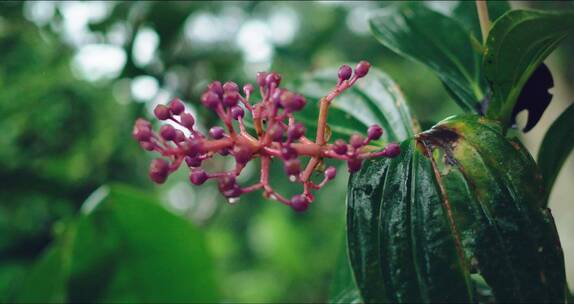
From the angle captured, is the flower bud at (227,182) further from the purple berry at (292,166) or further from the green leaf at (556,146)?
the green leaf at (556,146)

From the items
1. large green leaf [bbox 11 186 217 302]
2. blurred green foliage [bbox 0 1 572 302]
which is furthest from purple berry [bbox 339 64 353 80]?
large green leaf [bbox 11 186 217 302]

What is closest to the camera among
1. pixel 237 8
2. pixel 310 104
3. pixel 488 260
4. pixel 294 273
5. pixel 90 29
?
pixel 488 260

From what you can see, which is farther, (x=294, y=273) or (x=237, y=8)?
(x=294, y=273)

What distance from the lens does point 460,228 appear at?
57cm

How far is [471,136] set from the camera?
0.60 meters

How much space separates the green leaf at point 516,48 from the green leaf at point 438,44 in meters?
0.09

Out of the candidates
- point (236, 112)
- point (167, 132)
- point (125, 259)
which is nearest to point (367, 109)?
point (236, 112)

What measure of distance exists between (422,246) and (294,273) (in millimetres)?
A: 1989

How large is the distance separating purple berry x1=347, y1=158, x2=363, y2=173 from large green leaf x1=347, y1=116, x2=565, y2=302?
0.09ft

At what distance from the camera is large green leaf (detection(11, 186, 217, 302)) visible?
117cm

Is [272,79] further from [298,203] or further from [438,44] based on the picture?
[438,44]

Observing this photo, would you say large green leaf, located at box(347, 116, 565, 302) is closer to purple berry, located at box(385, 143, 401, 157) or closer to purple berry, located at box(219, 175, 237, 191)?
purple berry, located at box(385, 143, 401, 157)

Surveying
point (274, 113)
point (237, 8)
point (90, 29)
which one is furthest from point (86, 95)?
point (274, 113)

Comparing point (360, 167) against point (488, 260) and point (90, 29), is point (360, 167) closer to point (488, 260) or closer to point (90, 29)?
point (488, 260)
